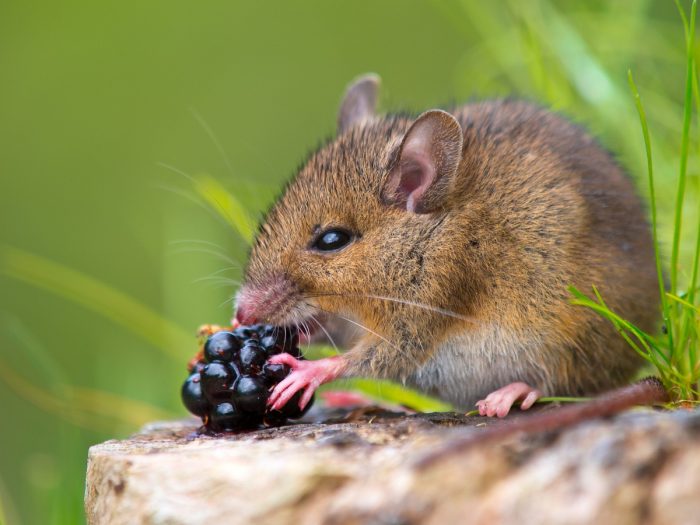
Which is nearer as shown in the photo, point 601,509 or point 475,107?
point 601,509

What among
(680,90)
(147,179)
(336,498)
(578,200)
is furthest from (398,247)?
(147,179)

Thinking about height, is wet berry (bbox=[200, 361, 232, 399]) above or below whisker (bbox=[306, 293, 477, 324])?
below

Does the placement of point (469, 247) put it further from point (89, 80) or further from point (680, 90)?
point (89, 80)

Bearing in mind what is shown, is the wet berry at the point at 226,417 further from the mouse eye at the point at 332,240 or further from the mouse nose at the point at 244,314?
the mouse eye at the point at 332,240

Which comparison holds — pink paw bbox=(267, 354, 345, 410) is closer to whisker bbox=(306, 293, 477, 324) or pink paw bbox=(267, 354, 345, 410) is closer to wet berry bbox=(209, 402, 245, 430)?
wet berry bbox=(209, 402, 245, 430)

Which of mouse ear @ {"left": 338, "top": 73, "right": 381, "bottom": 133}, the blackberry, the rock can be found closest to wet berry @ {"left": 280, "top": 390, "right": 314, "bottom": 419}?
the blackberry

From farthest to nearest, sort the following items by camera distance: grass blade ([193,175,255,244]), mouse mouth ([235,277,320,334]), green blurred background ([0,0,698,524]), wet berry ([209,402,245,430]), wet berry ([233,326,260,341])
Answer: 1. green blurred background ([0,0,698,524])
2. grass blade ([193,175,255,244])
3. mouse mouth ([235,277,320,334])
4. wet berry ([233,326,260,341])
5. wet berry ([209,402,245,430])

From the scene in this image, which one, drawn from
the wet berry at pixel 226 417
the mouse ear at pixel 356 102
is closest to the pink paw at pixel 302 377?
the wet berry at pixel 226 417
